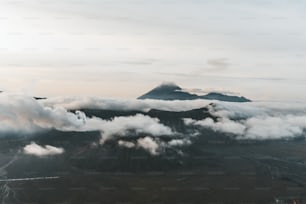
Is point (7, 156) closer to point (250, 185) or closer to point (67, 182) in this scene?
point (67, 182)

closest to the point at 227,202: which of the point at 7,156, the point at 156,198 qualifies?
the point at 156,198

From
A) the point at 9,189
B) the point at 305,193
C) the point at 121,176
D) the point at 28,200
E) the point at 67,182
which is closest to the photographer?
the point at 28,200

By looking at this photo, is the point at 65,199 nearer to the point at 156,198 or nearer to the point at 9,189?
the point at 9,189

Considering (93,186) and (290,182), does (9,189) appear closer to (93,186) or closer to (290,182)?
(93,186)

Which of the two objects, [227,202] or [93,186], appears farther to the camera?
[93,186]

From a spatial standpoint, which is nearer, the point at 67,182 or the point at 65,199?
the point at 65,199

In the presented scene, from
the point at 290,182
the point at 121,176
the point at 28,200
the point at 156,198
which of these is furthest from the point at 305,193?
the point at 28,200

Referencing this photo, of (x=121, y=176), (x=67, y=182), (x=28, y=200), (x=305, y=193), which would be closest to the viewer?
(x=28, y=200)

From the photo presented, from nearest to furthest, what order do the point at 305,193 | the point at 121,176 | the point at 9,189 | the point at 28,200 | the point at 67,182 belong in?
the point at 28,200 < the point at 9,189 < the point at 305,193 < the point at 67,182 < the point at 121,176
